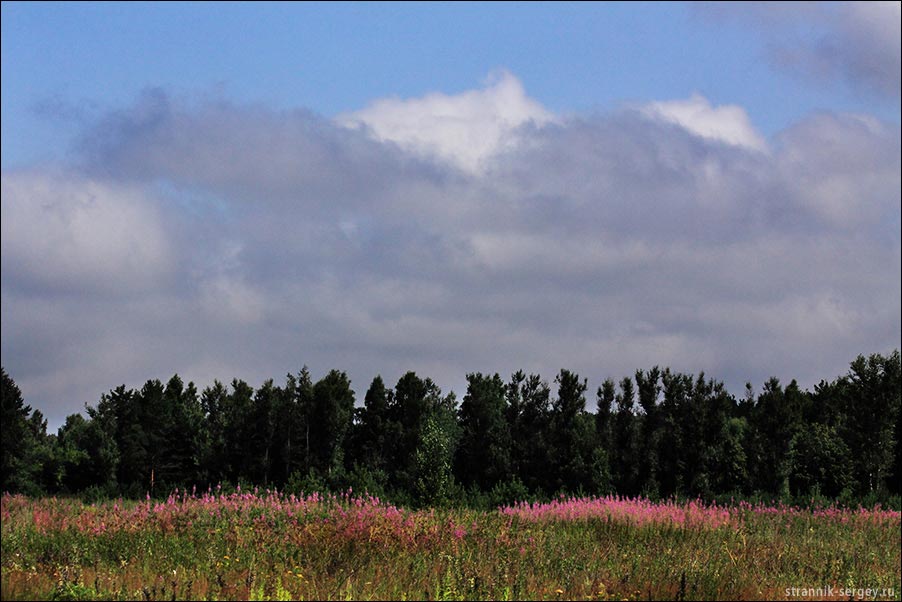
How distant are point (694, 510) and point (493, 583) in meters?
9.60

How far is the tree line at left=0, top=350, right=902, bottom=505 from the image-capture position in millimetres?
27297

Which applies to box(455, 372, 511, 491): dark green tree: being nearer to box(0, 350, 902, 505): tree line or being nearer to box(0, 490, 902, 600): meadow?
box(0, 350, 902, 505): tree line

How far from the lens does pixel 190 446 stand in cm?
4422

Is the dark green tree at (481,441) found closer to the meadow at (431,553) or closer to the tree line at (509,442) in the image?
the tree line at (509,442)

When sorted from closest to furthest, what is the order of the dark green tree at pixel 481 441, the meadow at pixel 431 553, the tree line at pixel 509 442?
the meadow at pixel 431 553 < the tree line at pixel 509 442 < the dark green tree at pixel 481 441

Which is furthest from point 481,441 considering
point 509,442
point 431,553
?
point 431,553

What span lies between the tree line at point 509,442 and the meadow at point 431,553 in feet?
21.8

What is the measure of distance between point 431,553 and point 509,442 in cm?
2228

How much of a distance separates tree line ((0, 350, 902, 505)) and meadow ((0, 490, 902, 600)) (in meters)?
6.64

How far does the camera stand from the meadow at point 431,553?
933cm

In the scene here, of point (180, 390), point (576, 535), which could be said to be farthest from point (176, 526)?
point (180, 390)

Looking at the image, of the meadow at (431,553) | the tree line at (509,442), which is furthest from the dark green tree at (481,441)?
the meadow at (431,553)

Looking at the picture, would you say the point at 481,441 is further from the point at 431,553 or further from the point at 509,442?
the point at 431,553

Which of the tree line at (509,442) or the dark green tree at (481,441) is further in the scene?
the dark green tree at (481,441)
